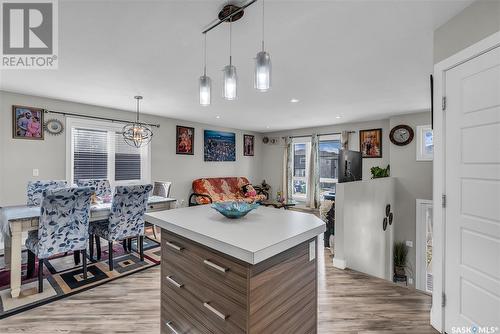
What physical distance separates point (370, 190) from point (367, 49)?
91.0 inches

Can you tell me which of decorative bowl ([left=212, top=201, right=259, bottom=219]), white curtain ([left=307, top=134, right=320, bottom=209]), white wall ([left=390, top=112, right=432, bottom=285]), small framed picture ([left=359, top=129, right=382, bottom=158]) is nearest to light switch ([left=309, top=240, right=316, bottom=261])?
decorative bowl ([left=212, top=201, right=259, bottom=219])

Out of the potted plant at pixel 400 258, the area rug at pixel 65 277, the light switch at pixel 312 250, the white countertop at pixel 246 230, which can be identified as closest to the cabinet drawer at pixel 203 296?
the white countertop at pixel 246 230

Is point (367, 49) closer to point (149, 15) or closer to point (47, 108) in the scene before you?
point (149, 15)

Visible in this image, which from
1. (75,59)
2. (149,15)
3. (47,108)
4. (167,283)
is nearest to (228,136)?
(47,108)

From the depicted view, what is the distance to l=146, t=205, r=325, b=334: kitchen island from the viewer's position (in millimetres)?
1081

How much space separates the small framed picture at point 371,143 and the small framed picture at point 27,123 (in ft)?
20.7

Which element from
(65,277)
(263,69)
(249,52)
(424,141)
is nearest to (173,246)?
(263,69)

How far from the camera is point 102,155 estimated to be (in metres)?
4.53

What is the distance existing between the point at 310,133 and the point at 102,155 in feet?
17.1

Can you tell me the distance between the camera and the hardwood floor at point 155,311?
1.88 m

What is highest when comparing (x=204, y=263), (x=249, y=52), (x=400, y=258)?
(x=249, y=52)

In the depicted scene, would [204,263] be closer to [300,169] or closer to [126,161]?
[126,161]

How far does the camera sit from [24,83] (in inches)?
124

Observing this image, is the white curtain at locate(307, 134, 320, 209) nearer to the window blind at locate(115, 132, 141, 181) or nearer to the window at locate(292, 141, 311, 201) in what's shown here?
the window at locate(292, 141, 311, 201)
